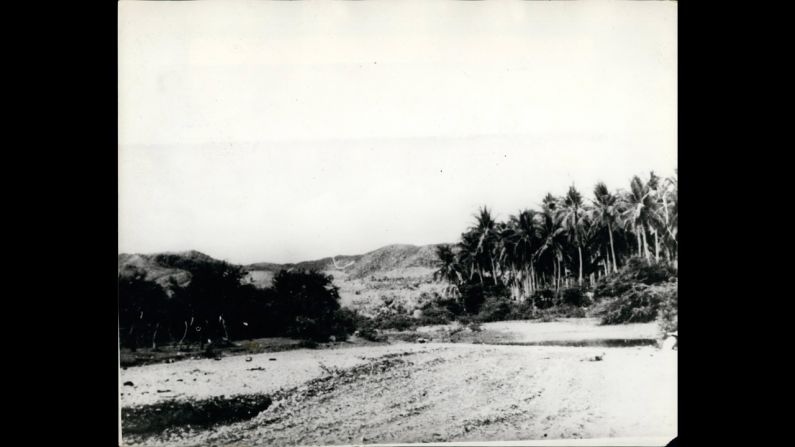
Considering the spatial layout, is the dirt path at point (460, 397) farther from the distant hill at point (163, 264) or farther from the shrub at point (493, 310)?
the distant hill at point (163, 264)

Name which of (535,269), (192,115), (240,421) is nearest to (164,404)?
(240,421)

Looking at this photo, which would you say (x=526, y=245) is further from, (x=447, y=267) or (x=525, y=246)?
(x=447, y=267)

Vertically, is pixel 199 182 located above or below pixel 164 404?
above

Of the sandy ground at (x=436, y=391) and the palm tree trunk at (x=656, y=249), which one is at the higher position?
the palm tree trunk at (x=656, y=249)

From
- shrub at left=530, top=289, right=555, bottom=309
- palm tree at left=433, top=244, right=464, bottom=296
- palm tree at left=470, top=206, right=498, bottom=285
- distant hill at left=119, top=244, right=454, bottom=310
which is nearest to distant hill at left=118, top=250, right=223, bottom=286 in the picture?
distant hill at left=119, top=244, right=454, bottom=310

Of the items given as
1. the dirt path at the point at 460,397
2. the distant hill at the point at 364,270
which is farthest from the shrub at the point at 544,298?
the distant hill at the point at 364,270

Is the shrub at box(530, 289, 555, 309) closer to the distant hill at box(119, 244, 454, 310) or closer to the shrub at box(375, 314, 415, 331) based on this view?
the distant hill at box(119, 244, 454, 310)
